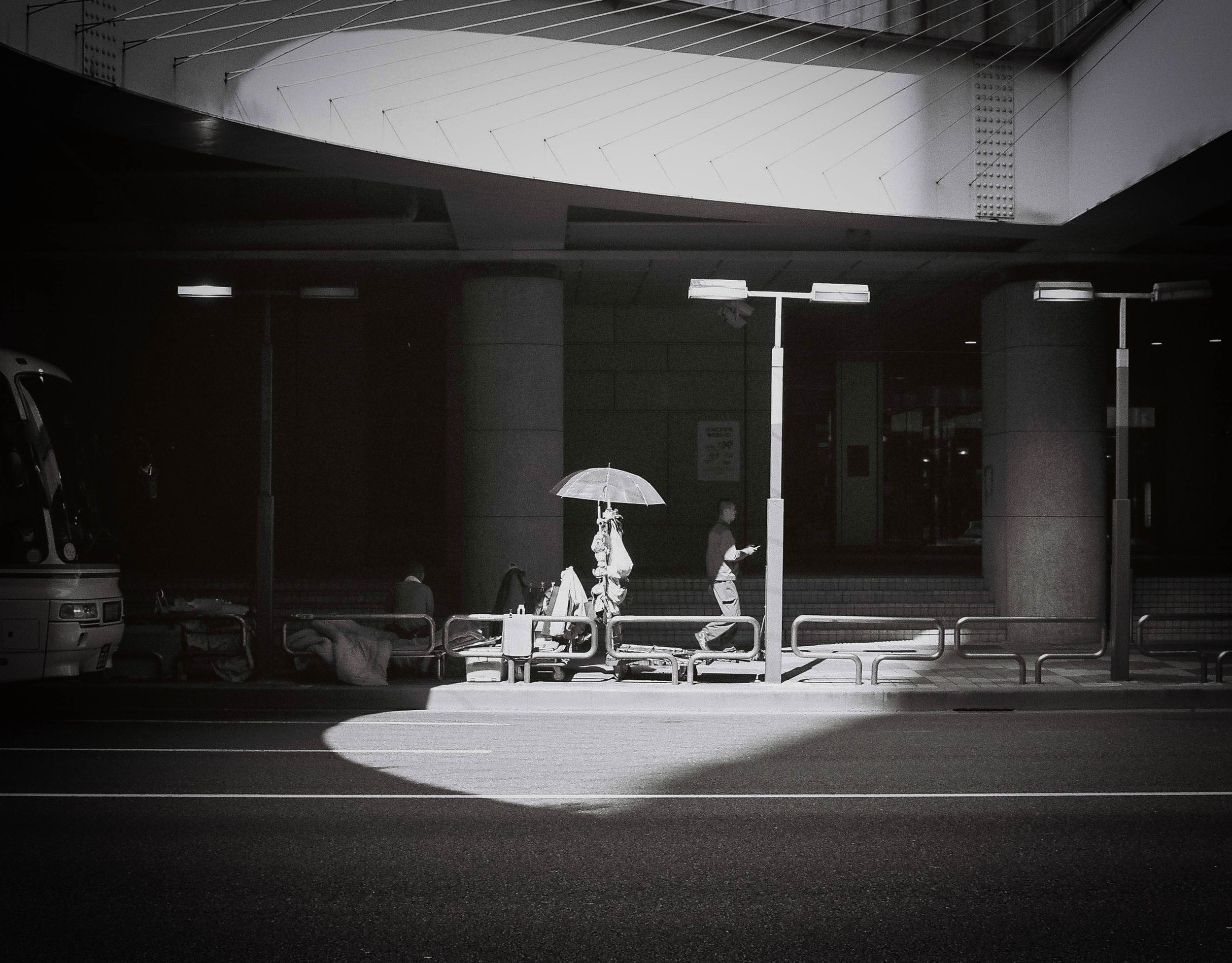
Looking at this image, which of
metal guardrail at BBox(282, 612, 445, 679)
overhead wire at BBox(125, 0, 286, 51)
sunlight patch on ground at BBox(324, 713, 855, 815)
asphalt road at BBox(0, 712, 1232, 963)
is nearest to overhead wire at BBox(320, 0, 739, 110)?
overhead wire at BBox(125, 0, 286, 51)

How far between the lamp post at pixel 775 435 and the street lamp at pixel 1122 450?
239 centimetres

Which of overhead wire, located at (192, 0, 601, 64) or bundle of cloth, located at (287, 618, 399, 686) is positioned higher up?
overhead wire, located at (192, 0, 601, 64)

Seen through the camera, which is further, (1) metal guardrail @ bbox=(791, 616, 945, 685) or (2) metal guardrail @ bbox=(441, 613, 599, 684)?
(2) metal guardrail @ bbox=(441, 613, 599, 684)

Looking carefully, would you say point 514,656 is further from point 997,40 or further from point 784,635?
point 997,40

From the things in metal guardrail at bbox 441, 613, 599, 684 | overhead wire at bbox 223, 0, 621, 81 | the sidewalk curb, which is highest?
overhead wire at bbox 223, 0, 621, 81

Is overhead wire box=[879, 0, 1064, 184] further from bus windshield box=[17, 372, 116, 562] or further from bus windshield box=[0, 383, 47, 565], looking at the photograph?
bus windshield box=[0, 383, 47, 565]

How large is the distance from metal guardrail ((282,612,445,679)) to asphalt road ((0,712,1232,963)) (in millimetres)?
2263

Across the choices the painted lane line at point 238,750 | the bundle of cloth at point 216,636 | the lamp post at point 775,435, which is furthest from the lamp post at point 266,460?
the lamp post at point 775,435

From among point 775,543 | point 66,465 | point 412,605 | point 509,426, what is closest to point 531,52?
point 509,426

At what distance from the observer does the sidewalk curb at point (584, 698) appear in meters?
11.5

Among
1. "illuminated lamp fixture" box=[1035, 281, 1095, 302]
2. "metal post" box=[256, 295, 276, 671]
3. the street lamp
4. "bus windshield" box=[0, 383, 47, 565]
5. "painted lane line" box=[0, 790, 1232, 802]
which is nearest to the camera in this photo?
"painted lane line" box=[0, 790, 1232, 802]

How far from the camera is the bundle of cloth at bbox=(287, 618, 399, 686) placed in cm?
1215

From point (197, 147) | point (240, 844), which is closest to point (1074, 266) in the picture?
point (197, 147)

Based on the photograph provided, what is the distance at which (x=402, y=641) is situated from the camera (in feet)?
42.6
